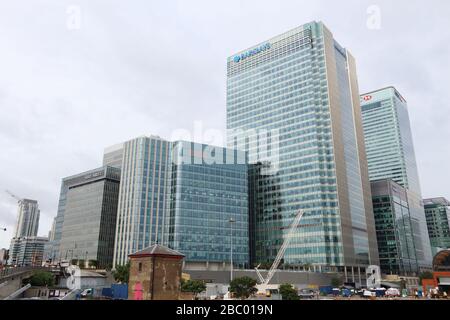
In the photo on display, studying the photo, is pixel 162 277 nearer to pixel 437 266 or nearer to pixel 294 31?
pixel 437 266

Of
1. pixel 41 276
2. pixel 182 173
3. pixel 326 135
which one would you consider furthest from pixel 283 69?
pixel 41 276

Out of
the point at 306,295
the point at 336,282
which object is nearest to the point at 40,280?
the point at 306,295

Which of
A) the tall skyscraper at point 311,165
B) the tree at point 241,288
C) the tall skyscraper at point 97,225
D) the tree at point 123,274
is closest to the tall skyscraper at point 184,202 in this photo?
the tall skyscraper at point 311,165

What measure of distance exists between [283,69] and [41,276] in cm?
15029

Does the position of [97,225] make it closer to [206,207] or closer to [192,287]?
[206,207]

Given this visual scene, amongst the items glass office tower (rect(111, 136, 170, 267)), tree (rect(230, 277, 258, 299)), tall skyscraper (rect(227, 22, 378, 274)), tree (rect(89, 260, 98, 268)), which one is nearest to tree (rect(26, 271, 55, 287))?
glass office tower (rect(111, 136, 170, 267))

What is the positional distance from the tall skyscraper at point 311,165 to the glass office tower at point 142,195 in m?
54.1

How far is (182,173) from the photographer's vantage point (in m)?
157

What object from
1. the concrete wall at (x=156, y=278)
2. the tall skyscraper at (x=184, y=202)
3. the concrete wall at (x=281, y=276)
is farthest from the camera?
the tall skyscraper at (x=184, y=202)

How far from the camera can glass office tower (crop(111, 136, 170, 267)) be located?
154500 millimetres

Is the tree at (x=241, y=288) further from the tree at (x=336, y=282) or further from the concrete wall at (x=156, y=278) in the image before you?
the tree at (x=336, y=282)

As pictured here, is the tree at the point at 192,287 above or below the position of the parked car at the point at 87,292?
above

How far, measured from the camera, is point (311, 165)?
567 ft

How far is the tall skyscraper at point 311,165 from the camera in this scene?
165 metres
